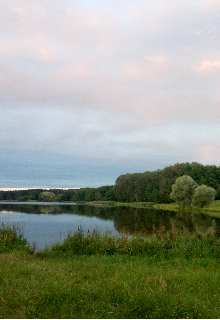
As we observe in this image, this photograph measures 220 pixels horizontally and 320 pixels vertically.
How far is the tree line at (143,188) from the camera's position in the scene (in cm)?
8869

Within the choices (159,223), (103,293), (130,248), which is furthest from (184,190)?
(103,293)

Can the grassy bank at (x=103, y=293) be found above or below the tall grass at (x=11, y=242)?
above

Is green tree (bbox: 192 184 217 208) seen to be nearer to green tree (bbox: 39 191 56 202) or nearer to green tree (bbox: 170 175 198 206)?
green tree (bbox: 170 175 198 206)

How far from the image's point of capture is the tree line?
291 ft

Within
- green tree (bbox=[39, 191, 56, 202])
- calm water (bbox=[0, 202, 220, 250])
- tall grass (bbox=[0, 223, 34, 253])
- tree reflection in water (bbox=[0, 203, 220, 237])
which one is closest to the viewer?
tall grass (bbox=[0, 223, 34, 253])

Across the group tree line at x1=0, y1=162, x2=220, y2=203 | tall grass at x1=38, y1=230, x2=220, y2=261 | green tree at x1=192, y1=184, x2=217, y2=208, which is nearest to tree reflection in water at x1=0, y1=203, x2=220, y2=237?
tall grass at x1=38, y1=230, x2=220, y2=261

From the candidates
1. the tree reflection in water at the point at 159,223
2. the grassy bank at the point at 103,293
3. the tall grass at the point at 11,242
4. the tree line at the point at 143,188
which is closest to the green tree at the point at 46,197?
the tree line at the point at 143,188

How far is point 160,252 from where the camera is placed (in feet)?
41.7

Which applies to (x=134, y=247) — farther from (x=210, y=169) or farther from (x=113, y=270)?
(x=210, y=169)

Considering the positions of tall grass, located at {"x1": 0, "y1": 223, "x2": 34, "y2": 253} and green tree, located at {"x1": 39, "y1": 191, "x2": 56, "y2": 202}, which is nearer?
tall grass, located at {"x1": 0, "y1": 223, "x2": 34, "y2": 253}

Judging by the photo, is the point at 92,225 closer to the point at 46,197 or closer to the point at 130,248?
the point at 130,248

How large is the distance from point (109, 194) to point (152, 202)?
102ft

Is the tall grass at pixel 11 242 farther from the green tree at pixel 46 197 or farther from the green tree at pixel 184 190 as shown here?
the green tree at pixel 46 197

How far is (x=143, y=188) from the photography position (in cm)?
11000
